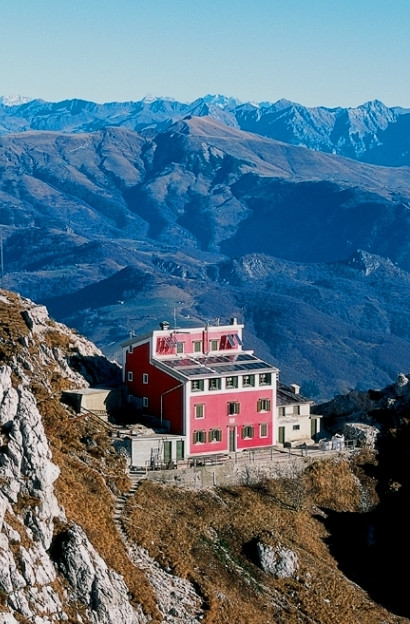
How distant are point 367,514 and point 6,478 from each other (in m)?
23.5

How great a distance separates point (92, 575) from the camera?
4856cm

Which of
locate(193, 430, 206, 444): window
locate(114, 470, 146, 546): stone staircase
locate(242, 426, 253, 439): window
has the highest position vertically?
locate(242, 426, 253, 439): window

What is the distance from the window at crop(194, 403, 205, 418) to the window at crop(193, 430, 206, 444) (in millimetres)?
836

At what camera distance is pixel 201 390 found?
68.3m

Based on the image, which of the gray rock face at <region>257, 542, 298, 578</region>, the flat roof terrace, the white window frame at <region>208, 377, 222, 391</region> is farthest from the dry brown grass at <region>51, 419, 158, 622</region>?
the gray rock face at <region>257, 542, 298, 578</region>

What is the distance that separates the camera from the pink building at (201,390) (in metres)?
68.1

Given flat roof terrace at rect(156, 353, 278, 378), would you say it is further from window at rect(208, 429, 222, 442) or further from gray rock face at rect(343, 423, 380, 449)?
gray rock face at rect(343, 423, 380, 449)

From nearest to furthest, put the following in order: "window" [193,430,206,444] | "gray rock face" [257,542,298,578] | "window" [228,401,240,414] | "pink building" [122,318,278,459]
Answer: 1. "gray rock face" [257,542,298,578]
2. "window" [193,430,206,444]
3. "pink building" [122,318,278,459]
4. "window" [228,401,240,414]

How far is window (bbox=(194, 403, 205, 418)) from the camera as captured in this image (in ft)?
224

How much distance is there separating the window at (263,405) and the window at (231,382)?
6.27ft

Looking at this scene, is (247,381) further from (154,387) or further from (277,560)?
(277,560)

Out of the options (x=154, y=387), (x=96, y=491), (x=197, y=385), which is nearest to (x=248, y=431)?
(x=197, y=385)

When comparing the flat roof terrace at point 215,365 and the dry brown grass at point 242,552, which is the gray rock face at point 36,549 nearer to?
the dry brown grass at point 242,552

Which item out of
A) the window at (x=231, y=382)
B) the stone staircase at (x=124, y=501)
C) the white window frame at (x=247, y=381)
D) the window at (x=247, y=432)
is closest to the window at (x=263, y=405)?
the white window frame at (x=247, y=381)
